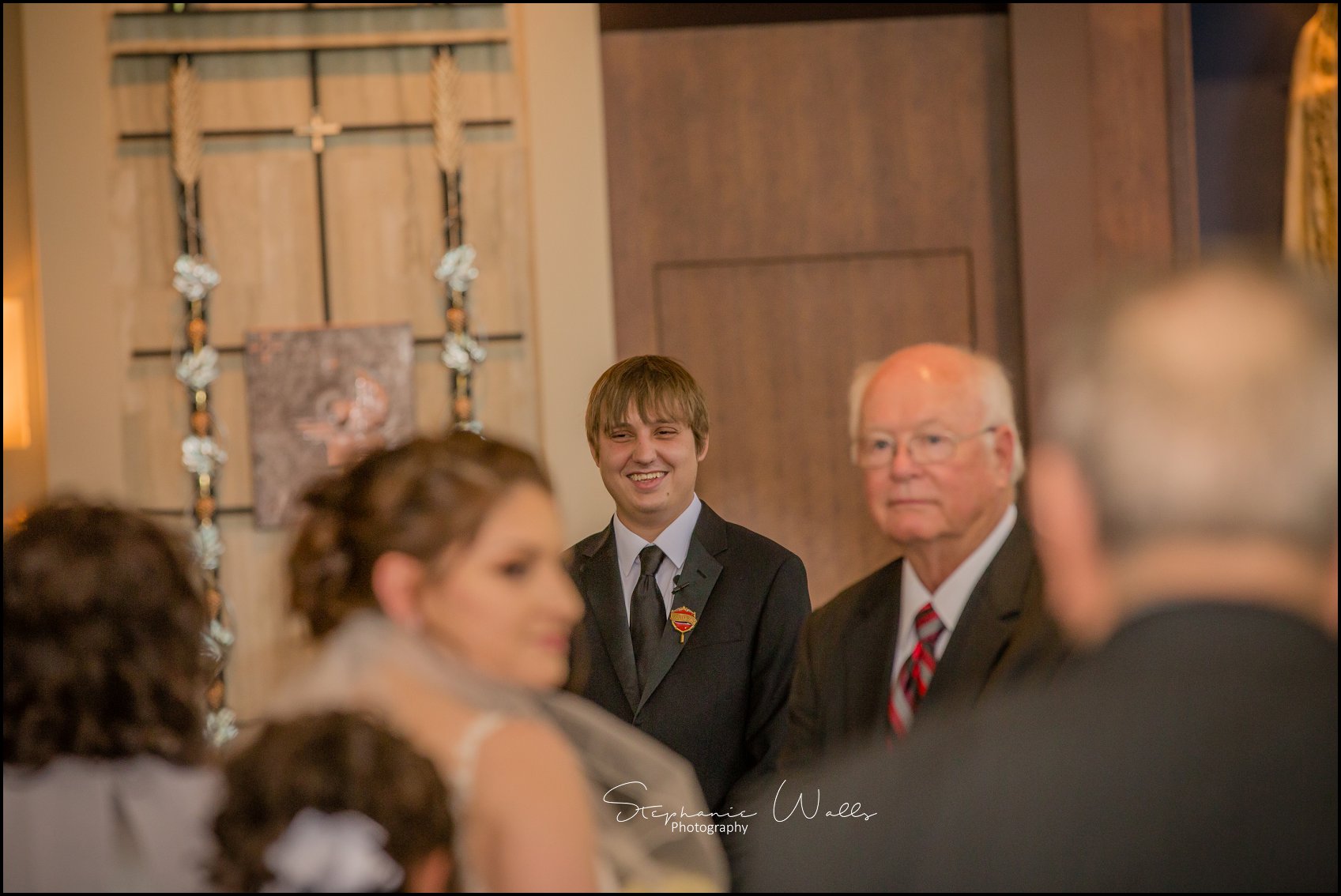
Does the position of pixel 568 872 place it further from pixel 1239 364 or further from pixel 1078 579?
pixel 1239 364

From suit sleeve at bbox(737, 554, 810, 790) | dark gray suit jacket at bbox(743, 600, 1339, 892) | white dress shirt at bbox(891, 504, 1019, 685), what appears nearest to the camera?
dark gray suit jacket at bbox(743, 600, 1339, 892)

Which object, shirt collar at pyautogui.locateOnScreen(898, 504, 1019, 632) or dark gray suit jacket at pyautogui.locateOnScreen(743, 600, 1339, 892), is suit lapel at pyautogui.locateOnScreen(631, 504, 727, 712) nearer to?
shirt collar at pyautogui.locateOnScreen(898, 504, 1019, 632)

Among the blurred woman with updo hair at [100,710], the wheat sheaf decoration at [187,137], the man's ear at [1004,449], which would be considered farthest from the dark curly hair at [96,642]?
the wheat sheaf decoration at [187,137]

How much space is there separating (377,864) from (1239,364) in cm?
87

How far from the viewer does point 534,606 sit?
55.4 inches

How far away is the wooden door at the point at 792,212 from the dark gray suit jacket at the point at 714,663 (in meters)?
2.18

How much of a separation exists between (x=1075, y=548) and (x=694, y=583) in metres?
1.28

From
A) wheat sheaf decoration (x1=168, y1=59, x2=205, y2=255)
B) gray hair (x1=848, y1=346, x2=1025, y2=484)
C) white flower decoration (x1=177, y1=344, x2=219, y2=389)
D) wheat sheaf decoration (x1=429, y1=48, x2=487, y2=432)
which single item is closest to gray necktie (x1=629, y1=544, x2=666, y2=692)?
gray hair (x1=848, y1=346, x2=1025, y2=484)

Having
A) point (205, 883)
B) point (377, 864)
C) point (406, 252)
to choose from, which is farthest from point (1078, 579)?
point (406, 252)

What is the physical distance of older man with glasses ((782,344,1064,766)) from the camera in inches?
70.9

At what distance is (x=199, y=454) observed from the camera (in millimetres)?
4250

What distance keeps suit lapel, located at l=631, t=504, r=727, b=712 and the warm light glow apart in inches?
108

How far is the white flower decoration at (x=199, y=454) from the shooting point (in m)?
4.24

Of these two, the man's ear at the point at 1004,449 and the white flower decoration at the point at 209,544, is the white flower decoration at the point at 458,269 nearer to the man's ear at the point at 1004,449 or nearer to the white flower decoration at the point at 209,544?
the white flower decoration at the point at 209,544
